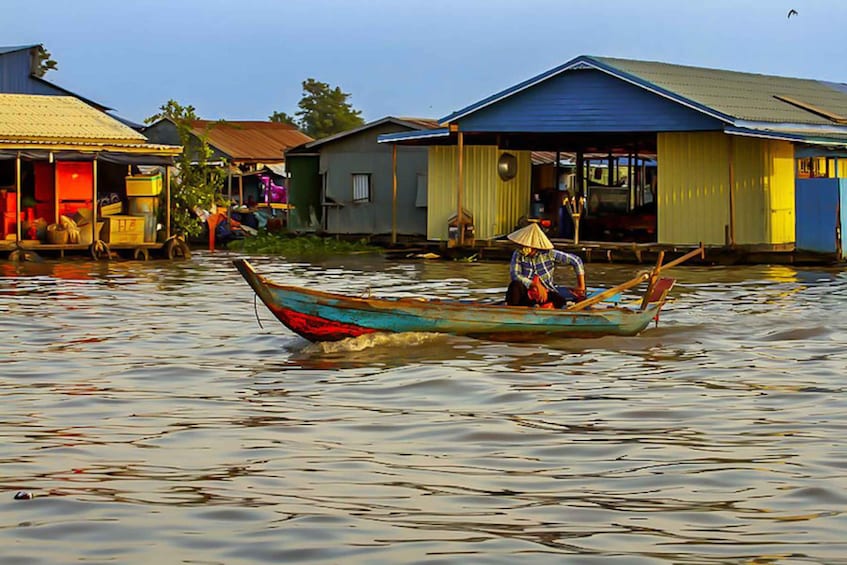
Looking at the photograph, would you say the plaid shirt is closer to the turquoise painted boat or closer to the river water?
the turquoise painted boat

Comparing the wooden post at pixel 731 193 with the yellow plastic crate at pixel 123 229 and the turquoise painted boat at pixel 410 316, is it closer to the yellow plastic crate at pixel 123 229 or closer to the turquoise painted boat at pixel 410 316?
the yellow plastic crate at pixel 123 229

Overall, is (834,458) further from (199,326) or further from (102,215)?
(102,215)

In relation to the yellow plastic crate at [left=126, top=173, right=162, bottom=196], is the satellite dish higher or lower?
higher

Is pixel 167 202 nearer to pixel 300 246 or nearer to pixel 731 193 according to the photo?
pixel 300 246

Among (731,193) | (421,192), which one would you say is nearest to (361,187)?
(421,192)

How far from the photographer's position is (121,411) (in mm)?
10953

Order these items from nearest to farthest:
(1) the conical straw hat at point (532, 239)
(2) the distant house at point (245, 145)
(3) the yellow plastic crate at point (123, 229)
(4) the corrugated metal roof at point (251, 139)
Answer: (1) the conical straw hat at point (532, 239)
(3) the yellow plastic crate at point (123, 229)
(2) the distant house at point (245, 145)
(4) the corrugated metal roof at point (251, 139)

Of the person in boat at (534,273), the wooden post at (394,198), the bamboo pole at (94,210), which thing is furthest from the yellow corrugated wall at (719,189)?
the person in boat at (534,273)

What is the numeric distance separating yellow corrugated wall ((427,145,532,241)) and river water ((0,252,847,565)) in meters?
13.6

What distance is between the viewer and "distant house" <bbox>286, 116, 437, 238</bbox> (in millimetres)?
35469

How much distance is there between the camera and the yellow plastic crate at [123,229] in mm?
30234

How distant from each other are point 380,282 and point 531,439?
14686 mm

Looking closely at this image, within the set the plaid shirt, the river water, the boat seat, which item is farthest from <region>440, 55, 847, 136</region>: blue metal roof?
the plaid shirt

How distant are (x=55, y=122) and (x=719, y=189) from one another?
14016 millimetres
